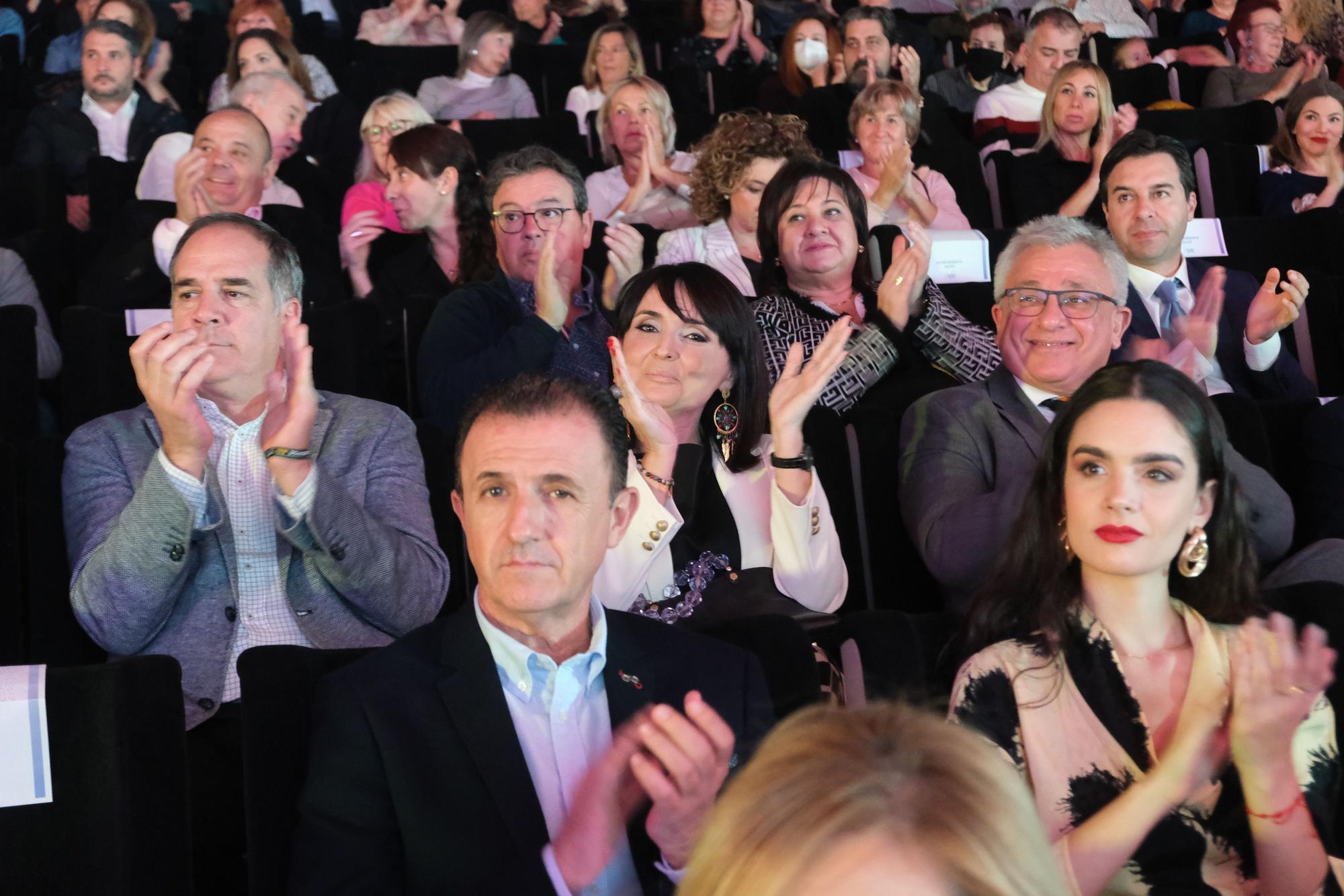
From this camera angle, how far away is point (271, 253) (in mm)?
2188

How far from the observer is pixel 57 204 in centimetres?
379

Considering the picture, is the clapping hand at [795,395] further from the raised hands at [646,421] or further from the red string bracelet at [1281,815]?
the red string bracelet at [1281,815]

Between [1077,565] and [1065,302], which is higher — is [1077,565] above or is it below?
below

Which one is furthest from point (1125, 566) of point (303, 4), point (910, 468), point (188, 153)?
point (303, 4)

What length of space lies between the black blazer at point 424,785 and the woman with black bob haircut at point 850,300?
137cm

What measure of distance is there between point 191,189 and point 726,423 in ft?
4.97

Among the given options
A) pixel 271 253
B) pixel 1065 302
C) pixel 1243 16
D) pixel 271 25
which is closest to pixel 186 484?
pixel 271 253

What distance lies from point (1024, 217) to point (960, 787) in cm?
371

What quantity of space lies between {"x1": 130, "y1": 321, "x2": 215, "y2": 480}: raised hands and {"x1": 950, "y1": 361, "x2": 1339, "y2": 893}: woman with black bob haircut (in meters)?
0.99

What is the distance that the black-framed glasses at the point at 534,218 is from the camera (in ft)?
9.94

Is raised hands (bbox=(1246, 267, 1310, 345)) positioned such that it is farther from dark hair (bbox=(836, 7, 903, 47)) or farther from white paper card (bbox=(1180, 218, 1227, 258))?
dark hair (bbox=(836, 7, 903, 47))

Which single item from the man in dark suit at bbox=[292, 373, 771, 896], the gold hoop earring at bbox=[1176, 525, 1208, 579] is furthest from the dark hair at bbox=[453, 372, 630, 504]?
the gold hoop earring at bbox=[1176, 525, 1208, 579]

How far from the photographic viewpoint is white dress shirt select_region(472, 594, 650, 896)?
1545 millimetres

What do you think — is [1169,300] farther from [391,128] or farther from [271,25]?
[271,25]
